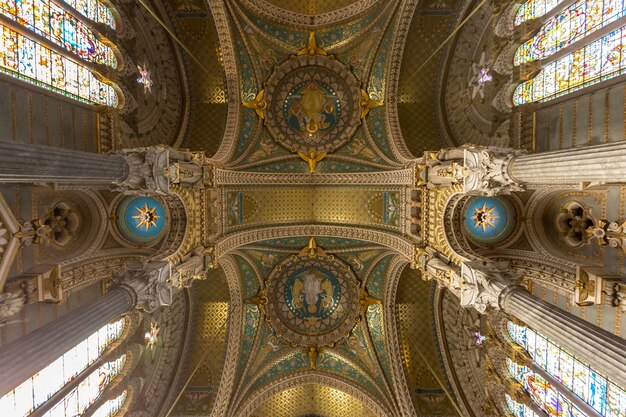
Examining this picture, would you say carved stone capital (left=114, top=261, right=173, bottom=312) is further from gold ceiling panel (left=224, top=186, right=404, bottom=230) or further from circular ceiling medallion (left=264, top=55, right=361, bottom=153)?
circular ceiling medallion (left=264, top=55, right=361, bottom=153)

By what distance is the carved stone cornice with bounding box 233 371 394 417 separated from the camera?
13993mm

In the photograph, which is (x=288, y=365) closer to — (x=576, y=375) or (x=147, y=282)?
(x=147, y=282)

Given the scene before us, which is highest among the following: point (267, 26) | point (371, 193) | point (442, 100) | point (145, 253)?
point (267, 26)

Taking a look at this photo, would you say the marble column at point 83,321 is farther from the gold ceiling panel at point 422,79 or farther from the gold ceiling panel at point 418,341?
the gold ceiling panel at point 422,79

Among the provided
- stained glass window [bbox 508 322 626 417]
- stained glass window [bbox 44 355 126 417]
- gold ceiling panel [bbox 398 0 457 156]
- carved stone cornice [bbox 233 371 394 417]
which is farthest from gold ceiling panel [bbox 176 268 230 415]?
stained glass window [bbox 508 322 626 417]

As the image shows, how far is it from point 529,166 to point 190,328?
1311 centimetres

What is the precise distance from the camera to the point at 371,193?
13711mm

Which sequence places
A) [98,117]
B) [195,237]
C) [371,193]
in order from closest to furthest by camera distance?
1. [98,117]
2. [195,237]
3. [371,193]

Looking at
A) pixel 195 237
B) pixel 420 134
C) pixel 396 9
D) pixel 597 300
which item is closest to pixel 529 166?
pixel 597 300

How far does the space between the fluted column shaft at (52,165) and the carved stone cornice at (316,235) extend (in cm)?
491

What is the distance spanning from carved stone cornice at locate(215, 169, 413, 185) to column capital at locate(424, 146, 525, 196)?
2.48 m

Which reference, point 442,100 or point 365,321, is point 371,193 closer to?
point 442,100

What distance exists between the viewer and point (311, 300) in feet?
50.3

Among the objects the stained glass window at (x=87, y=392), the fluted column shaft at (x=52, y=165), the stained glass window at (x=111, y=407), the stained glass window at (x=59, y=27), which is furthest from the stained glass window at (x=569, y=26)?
the stained glass window at (x=111, y=407)
